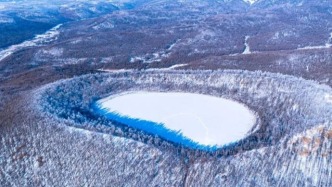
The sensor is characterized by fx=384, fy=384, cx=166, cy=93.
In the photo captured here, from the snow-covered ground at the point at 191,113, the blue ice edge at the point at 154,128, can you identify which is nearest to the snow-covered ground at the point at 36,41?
the snow-covered ground at the point at 191,113

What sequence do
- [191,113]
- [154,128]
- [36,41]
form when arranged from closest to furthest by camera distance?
[154,128] → [191,113] → [36,41]

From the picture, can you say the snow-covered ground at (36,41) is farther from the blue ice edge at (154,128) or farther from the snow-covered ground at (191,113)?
the blue ice edge at (154,128)

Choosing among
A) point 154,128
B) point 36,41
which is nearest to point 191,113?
point 154,128

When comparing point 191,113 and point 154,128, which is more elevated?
point 154,128

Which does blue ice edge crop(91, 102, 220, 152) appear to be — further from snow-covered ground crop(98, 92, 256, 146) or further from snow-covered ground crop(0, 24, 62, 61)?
snow-covered ground crop(0, 24, 62, 61)

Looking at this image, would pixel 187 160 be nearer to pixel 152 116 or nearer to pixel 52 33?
pixel 152 116

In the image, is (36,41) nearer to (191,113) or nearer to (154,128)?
(191,113)

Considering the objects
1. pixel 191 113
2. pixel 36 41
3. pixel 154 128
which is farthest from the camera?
pixel 36 41
